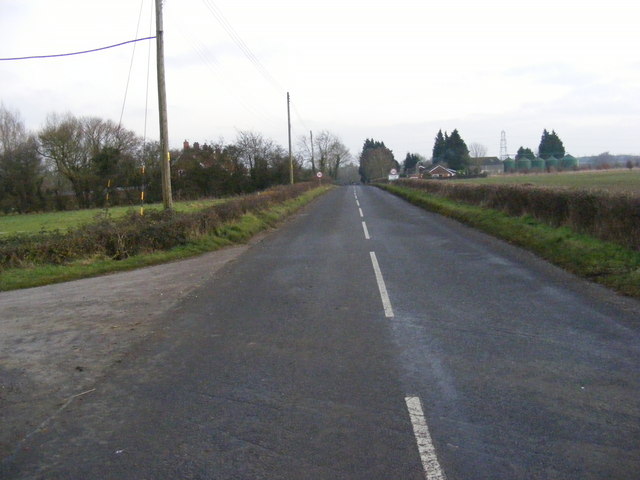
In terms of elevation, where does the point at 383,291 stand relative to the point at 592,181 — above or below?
below

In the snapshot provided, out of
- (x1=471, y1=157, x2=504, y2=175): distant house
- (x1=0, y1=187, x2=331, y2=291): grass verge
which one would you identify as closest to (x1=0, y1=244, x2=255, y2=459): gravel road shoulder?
(x1=0, y1=187, x2=331, y2=291): grass verge

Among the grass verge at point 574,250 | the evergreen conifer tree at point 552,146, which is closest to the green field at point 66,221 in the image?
the grass verge at point 574,250

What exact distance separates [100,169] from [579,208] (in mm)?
52698

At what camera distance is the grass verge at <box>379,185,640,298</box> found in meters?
9.62

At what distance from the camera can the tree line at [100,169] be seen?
5566 cm

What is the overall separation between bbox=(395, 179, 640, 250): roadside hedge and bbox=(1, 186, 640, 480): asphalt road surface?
3.36m

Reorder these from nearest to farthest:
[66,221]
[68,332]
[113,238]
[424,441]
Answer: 1. [424,441]
2. [68,332]
3. [113,238]
4. [66,221]

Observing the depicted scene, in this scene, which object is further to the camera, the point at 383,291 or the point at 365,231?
the point at 365,231

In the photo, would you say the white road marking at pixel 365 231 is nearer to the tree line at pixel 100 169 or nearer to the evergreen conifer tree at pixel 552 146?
the tree line at pixel 100 169

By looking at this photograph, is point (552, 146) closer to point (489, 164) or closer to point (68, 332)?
point (489, 164)

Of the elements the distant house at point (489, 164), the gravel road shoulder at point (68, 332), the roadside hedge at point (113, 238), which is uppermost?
the distant house at point (489, 164)

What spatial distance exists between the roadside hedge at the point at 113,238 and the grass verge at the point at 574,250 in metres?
9.22

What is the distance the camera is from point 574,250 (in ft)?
40.1

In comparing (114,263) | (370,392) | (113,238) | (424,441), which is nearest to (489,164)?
(113,238)
